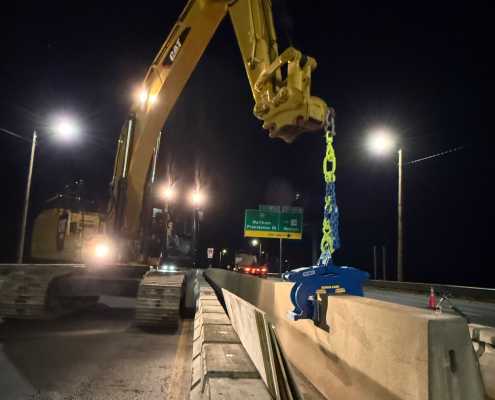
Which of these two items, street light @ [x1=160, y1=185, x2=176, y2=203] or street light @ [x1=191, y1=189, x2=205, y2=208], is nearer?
street light @ [x1=191, y1=189, x2=205, y2=208]

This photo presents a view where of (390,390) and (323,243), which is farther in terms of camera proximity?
(323,243)

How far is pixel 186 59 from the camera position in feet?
34.0

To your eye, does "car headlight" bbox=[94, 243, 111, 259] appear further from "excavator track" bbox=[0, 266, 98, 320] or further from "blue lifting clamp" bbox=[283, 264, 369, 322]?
"blue lifting clamp" bbox=[283, 264, 369, 322]

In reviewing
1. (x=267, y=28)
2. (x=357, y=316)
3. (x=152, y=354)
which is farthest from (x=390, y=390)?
(x=267, y=28)

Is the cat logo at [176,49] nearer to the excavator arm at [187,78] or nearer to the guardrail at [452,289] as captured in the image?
the excavator arm at [187,78]

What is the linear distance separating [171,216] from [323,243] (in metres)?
8.11

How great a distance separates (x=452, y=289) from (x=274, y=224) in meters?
21.8

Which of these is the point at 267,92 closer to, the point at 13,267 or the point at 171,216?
the point at 171,216

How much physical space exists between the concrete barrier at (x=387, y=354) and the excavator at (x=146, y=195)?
10.3 feet

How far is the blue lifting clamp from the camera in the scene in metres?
4.38

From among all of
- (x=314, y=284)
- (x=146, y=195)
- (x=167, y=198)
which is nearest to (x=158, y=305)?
(x=146, y=195)

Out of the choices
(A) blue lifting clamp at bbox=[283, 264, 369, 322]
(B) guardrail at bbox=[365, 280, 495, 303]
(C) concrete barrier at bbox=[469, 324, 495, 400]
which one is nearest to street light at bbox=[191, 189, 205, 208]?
(A) blue lifting clamp at bbox=[283, 264, 369, 322]

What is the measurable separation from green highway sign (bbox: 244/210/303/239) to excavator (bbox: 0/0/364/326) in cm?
2760

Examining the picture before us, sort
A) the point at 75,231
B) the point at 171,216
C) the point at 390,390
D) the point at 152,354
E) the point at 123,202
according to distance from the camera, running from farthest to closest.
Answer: the point at 75,231, the point at 171,216, the point at 123,202, the point at 152,354, the point at 390,390
